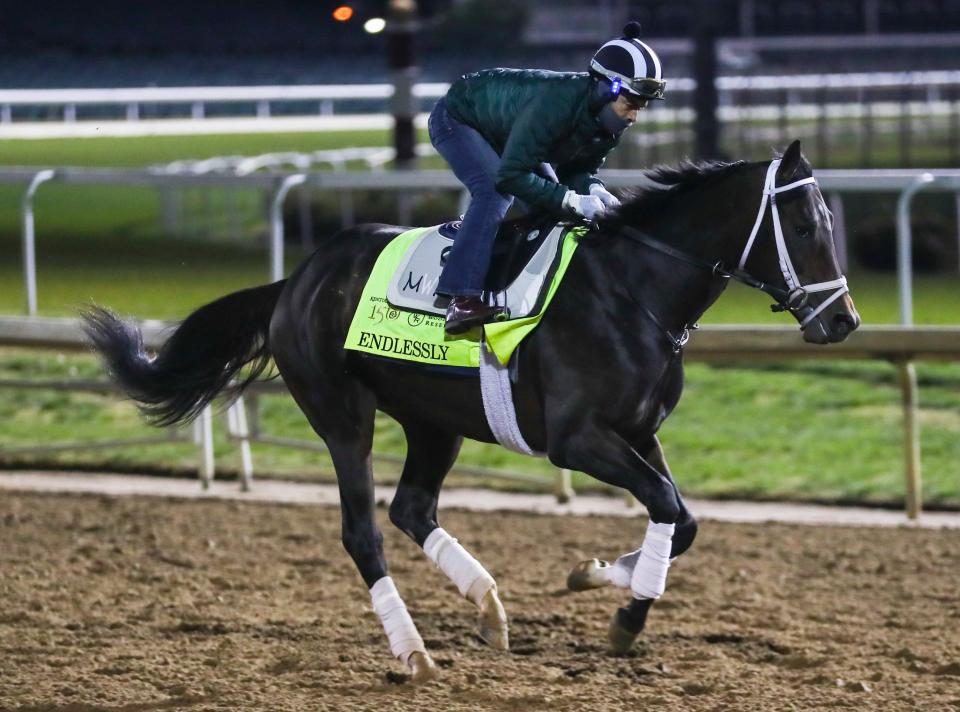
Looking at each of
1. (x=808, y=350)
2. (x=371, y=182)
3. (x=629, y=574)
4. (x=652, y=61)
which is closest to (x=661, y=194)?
(x=652, y=61)

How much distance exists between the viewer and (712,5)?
12.9 m

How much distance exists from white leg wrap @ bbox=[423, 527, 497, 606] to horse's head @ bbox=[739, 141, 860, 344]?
1331 millimetres

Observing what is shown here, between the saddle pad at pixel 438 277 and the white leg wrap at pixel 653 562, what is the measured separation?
0.79 metres

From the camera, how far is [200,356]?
18.1 feet

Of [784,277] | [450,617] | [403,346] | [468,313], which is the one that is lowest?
[450,617]

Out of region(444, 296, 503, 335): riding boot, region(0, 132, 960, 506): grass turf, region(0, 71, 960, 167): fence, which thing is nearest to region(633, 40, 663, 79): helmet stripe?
region(444, 296, 503, 335): riding boot

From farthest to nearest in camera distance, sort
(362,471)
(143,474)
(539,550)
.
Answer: (143,474), (539,550), (362,471)

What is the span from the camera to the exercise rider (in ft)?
14.7

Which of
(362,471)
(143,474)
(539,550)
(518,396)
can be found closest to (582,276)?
(518,396)

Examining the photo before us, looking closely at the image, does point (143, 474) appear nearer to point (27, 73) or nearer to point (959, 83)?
point (27, 73)

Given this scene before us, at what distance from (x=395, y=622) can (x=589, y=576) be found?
0.70 meters

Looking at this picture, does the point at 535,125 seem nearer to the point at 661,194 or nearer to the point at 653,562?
the point at 661,194

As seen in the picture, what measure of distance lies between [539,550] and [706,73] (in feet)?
24.6

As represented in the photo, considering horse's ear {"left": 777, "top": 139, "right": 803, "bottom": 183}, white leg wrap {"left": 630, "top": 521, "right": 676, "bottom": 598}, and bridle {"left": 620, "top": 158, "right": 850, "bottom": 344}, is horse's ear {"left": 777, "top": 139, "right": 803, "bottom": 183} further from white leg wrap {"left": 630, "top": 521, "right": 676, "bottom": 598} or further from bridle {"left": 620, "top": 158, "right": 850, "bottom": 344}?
white leg wrap {"left": 630, "top": 521, "right": 676, "bottom": 598}
